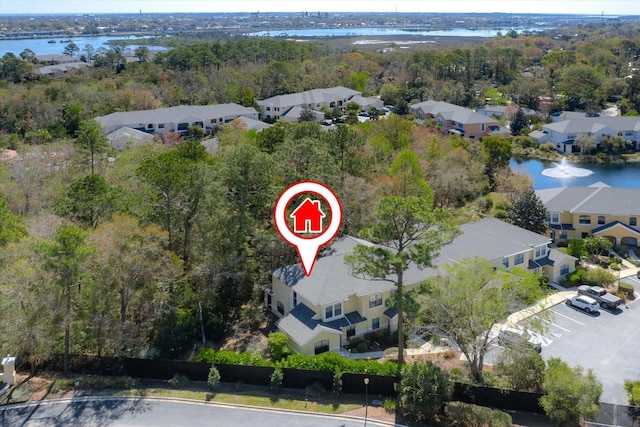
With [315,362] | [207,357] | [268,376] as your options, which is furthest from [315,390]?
[207,357]

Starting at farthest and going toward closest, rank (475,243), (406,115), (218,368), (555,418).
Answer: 1. (406,115)
2. (475,243)
3. (218,368)
4. (555,418)

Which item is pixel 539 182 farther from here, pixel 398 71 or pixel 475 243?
pixel 398 71

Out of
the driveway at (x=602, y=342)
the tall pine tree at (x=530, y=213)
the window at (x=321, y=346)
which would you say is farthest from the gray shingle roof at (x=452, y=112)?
the window at (x=321, y=346)

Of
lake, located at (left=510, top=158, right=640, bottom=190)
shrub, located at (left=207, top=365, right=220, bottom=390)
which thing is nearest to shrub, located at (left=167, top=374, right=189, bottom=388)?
shrub, located at (left=207, top=365, right=220, bottom=390)

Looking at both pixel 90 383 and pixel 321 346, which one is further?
pixel 321 346

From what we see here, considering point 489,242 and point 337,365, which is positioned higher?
point 489,242

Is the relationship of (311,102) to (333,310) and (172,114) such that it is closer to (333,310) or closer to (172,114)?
(172,114)

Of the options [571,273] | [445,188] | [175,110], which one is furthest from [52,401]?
[175,110]
